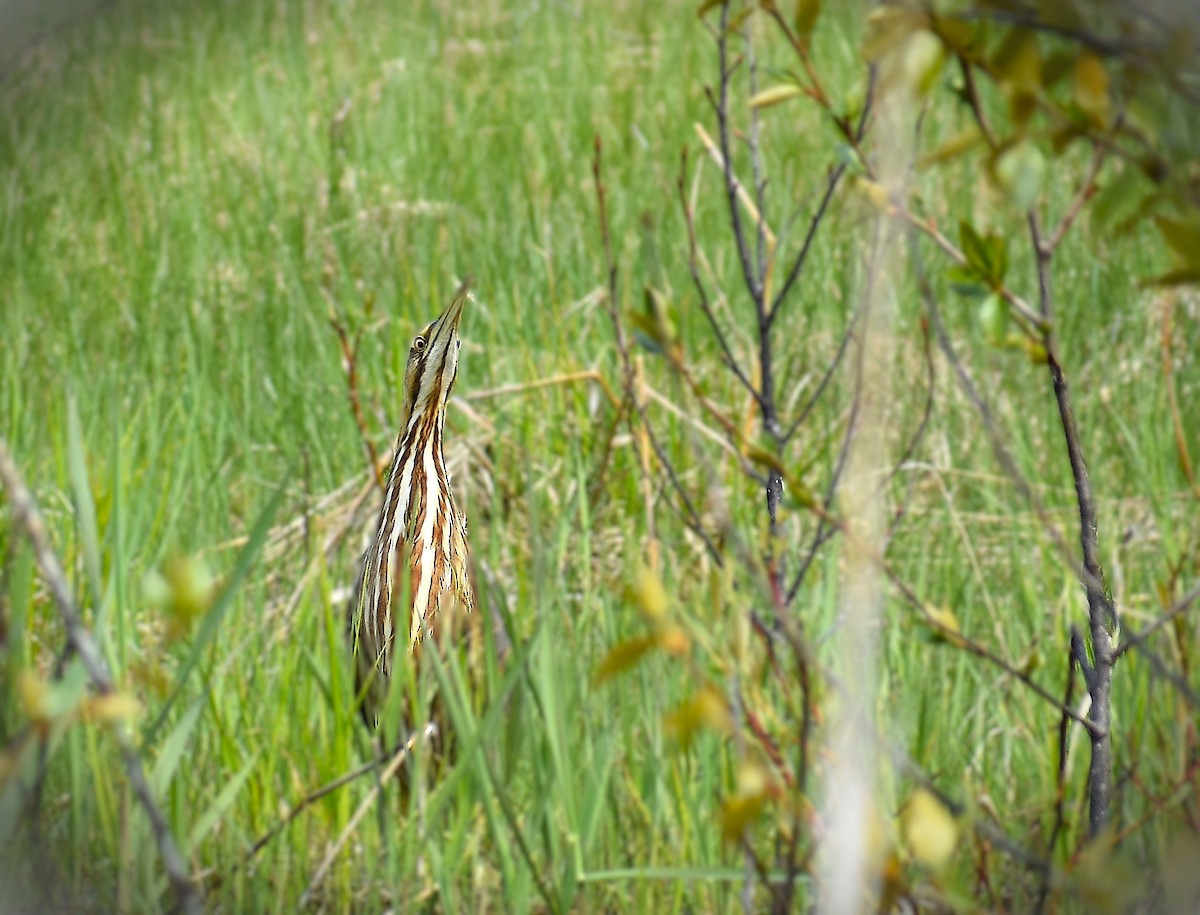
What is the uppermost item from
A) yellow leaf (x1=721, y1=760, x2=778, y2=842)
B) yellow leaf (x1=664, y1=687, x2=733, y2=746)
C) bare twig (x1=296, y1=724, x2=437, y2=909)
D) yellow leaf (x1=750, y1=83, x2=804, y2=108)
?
yellow leaf (x1=750, y1=83, x2=804, y2=108)

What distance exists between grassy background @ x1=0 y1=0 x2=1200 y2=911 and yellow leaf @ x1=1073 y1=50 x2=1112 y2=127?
0.99 ft

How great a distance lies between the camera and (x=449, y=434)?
2.93 m

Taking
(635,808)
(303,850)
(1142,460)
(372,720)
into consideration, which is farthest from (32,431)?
(1142,460)

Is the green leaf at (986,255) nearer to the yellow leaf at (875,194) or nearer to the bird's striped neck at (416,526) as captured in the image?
the yellow leaf at (875,194)

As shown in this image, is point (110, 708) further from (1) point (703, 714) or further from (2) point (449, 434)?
(2) point (449, 434)

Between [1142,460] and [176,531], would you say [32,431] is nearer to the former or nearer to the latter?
[176,531]

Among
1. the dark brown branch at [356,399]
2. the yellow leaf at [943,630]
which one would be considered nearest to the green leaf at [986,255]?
the yellow leaf at [943,630]

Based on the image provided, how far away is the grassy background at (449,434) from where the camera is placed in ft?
4.81

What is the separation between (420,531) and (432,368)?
272 millimetres

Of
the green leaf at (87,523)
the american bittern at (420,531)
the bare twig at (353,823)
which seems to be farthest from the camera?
the american bittern at (420,531)

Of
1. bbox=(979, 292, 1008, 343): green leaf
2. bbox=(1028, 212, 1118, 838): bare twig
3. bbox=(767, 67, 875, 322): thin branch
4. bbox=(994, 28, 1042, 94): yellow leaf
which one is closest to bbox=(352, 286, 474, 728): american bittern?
bbox=(767, 67, 875, 322): thin branch

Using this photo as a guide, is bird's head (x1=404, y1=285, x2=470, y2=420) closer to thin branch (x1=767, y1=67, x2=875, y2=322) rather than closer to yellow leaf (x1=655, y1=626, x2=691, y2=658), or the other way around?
thin branch (x1=767, y1=67, x2=875, y2=322)

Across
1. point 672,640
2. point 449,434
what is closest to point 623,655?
point 672,640

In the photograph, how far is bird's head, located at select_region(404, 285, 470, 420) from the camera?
2.34 meters
